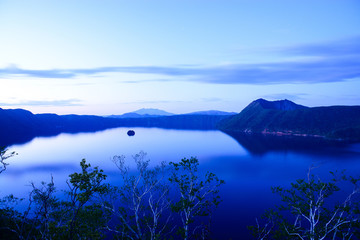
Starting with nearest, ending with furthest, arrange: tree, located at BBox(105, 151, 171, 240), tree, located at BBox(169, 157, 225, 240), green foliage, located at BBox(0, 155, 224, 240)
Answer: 1. green foliage, located at BBox(0, 155, 224, 240)
2. tree, located at BBox(105, 151, 171, 240)
3. tree, located at BBox(169, 157, 225, 240)

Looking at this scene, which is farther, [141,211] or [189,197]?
[141,211]

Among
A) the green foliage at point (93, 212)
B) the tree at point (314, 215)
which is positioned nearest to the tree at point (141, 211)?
the green foliage at point (93, 212)

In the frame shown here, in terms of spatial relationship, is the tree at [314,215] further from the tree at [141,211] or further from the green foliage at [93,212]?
the tree at [141,211]

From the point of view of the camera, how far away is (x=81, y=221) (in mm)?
25781

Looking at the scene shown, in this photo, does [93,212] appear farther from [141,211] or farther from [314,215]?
[314,215]

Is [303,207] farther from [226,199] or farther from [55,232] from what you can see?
[226,199]

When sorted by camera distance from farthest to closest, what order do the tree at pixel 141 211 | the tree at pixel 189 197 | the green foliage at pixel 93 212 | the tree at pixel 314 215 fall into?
1. the tree at pixel 189 197
2. the tree at pixel 141 211
3. the tree at pixel 314 215
4. the green foliage at pixel 93 212

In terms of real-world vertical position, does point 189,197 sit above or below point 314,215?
above

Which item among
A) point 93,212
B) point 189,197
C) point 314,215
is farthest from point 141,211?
point 314,215

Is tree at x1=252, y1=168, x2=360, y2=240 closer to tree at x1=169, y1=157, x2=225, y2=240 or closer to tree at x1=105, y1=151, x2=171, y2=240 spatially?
tree at x1=169, y1=157, x2=225, y2=240

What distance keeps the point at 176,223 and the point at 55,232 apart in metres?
27.0

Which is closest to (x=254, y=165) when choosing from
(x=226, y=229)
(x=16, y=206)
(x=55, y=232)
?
(x=226, y=229)

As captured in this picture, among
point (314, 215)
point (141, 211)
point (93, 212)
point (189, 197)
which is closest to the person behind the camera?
point (314, 215)

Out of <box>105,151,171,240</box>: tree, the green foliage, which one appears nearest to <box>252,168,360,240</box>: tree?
the green foliage
